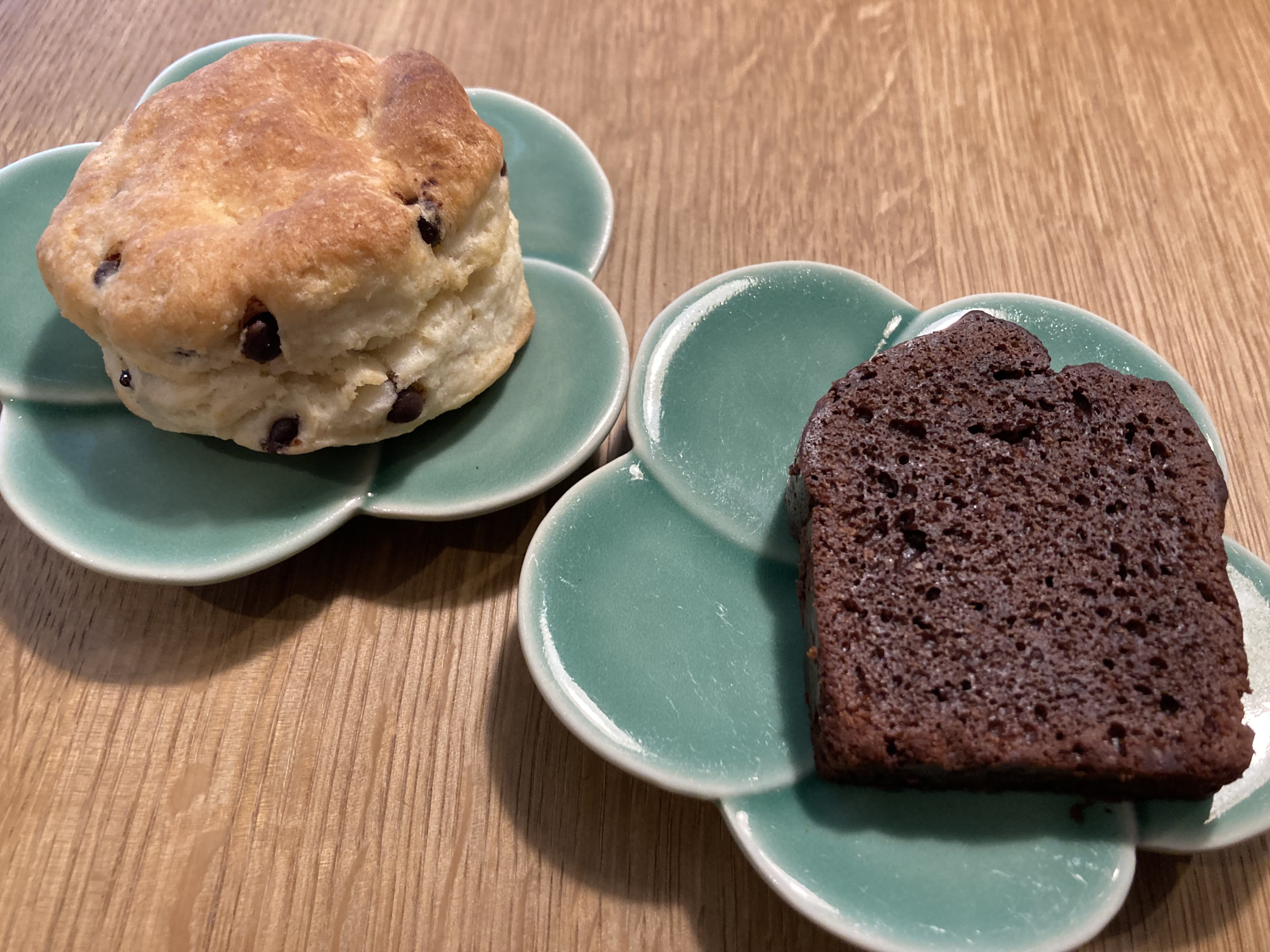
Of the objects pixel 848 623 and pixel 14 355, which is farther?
pixel 14 355

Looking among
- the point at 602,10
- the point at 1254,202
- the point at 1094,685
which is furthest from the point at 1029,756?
the point at 602,10

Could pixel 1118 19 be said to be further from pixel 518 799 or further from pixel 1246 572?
pixel 518 799

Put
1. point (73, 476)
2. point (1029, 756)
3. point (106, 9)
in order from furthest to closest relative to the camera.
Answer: point (106, 9) → point (73, 476) → point (1029, 756)

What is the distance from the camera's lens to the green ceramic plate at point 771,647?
3.19ft

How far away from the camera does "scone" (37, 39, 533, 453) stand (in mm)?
1048

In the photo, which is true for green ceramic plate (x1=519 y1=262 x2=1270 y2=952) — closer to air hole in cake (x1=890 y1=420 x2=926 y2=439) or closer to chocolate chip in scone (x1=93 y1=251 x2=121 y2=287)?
air hole in cake (x1=890 y1=420 x2=926 y2=439)

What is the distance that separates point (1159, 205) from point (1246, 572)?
3.18 feet

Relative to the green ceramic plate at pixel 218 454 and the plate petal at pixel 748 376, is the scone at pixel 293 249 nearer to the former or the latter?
the green ceramic plate at pixel 218 454

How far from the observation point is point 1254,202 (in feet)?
5.89

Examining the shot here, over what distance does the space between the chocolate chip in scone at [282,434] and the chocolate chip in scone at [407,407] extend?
0.12 m

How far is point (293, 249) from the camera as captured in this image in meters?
1.04

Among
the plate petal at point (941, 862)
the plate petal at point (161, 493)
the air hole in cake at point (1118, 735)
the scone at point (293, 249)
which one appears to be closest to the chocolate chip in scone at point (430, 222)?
the scone at point (293, 249)

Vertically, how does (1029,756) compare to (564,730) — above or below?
above

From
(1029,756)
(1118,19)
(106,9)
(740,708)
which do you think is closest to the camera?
(1029,756)
